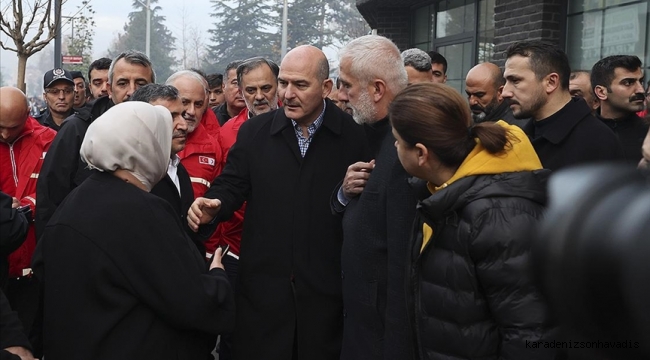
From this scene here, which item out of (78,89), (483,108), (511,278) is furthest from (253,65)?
(78,89)

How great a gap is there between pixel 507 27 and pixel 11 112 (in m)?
6.45

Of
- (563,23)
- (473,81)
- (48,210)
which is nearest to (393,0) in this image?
(563,23)

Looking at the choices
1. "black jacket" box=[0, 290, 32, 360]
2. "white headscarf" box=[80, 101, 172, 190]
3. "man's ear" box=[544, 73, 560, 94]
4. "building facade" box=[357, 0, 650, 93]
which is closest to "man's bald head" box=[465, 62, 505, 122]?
"man's ear" box=[544, 73, 560, 94]

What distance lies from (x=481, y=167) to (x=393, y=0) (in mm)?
10206

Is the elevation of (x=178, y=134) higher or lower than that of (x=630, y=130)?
lower

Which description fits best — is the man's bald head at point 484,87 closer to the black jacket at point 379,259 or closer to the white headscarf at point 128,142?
the black jacket at point 379,259

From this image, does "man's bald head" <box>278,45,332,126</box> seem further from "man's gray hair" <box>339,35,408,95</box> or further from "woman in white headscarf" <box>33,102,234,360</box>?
"woman in white headscarf" <box>33,102,234,360</box>

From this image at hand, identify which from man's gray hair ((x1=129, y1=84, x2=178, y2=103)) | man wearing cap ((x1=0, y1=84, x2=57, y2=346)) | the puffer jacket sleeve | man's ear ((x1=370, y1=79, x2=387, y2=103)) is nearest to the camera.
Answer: the puffer jacket sleeve

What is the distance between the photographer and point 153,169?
116 inches

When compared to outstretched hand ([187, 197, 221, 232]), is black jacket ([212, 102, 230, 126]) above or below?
above

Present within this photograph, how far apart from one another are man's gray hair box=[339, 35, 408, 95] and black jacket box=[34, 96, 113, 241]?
1.84 metres

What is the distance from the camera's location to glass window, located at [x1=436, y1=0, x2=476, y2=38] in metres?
10.9

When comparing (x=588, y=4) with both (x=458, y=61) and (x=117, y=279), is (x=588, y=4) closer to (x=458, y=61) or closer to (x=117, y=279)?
(x=458, y=61)

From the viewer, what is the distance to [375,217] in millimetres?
3371
